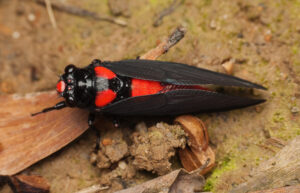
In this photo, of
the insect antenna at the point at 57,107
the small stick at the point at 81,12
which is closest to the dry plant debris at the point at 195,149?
the insect antenna at the point at 57,107

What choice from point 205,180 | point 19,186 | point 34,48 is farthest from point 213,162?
point 34,48

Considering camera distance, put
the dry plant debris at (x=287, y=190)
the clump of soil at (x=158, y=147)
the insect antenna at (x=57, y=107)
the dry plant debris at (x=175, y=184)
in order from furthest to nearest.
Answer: the insect antenna at (x=57, y=107) < the clump of soil at (x=158, y=147) < the dry plant debris at (x=175, y=184) < the dry plant debris at (x=287, y=190)

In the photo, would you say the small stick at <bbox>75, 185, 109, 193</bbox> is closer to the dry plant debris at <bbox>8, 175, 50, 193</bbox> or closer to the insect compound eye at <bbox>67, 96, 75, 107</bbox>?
the dry plant debris at <bbox>8, 175, 50, 193</bbox>

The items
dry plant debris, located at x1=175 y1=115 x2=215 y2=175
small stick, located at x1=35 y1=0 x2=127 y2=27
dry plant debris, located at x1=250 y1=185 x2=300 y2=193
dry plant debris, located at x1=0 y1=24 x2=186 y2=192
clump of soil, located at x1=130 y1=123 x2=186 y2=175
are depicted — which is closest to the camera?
dry plant debris, located at x1=250 y1=185 x2=300 y2=193

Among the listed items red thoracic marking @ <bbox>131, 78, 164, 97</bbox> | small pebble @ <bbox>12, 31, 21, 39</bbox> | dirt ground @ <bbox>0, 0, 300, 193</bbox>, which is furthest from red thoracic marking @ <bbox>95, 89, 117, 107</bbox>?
small pebble @ <bbox>12, 31, 21, 39</bbox>

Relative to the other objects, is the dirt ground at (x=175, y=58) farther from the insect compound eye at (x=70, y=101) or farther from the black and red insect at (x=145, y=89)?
the insect compound eye at (x=70, y=101)

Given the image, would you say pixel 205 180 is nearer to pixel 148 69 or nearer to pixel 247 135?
pixel 247 135

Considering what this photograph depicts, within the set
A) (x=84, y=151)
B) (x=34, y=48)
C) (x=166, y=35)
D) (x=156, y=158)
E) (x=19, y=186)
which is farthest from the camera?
(x=34, y=48)
